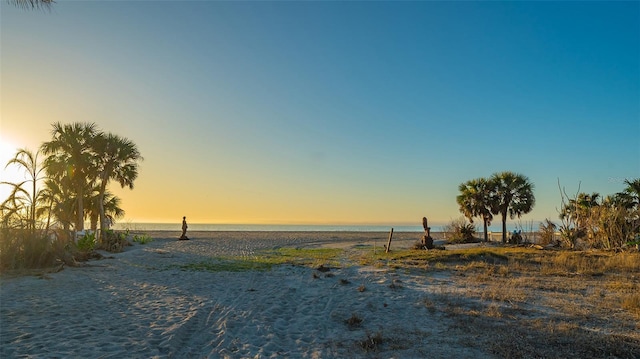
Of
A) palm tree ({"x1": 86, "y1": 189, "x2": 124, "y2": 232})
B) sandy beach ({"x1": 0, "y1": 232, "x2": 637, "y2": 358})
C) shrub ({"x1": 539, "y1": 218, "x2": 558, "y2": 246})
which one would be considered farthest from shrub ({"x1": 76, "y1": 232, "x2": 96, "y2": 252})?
shrub ({"x1": 539, "y1": 218, "x2": 558, "y2": 246})

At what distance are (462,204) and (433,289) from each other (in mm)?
27234

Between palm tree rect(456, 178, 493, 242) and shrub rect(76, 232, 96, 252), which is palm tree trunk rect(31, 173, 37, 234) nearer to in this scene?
shrub rect(76, 232, 96, 252)

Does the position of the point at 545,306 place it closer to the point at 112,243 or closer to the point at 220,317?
the point at 220,317

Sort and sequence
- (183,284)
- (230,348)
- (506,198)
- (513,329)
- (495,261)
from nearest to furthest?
(230,348)
(513,329)
(183,284)
(495,261)
(506,198)

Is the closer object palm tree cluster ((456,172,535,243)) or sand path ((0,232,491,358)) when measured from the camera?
sand path ((0,232,491,358))

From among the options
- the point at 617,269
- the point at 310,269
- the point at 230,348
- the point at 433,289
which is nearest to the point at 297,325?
the point at 230,348

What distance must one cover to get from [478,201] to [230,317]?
32.1 meters

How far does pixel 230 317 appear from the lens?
29.4 feet

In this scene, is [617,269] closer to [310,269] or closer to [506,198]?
[310,269]

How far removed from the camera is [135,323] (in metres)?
8.14

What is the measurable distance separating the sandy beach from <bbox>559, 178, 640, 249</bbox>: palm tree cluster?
54.8ft

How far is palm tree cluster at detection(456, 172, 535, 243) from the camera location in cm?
3475

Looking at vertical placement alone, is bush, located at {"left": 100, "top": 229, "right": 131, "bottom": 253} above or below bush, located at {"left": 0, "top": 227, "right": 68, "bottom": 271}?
below

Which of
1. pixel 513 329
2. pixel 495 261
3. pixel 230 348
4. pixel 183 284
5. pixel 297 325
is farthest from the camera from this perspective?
pixel 495 261
